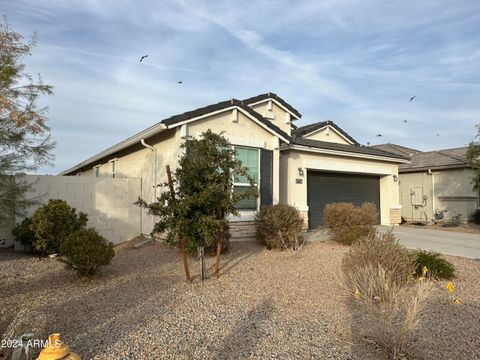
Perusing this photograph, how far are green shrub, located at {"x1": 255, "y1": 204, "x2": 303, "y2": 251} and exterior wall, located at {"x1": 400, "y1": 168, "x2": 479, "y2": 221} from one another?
40.7 ft

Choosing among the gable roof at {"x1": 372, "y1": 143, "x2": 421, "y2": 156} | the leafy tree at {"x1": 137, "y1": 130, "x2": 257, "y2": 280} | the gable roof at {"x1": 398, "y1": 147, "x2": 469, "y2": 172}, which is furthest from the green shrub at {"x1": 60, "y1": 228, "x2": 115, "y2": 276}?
the gable roof at {"x1": 372, "y1": 143, "x2": 421, "y2": 156}

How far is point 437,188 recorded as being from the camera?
1947cm

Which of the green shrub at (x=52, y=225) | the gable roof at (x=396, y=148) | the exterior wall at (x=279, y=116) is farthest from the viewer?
the gable roof at (x=396, y=148)

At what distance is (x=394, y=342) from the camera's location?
379cm

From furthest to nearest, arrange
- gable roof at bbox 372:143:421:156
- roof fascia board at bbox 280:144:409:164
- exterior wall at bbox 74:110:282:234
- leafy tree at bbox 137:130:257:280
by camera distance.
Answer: gable roof at bbox 372:143:421:156, roof fascia board at bbox 280:144:409:164, exterior wall at bbox 74:110:282:234, leafy tree at bbox 137:130:257:280

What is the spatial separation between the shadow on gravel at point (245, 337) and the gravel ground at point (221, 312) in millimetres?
11

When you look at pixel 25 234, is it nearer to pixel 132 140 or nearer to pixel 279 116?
pixel 132 140

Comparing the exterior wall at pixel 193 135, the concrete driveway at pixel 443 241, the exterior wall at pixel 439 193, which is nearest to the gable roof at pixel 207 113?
the exterior wall at pixel 193 135

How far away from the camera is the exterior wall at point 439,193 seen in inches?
723

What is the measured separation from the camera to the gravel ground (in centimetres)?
394

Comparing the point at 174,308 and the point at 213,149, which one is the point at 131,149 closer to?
the point at 213,149

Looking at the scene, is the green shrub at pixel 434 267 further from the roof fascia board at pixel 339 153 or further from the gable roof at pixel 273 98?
the gable roof at pixel 273 98

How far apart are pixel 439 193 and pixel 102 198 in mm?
16682

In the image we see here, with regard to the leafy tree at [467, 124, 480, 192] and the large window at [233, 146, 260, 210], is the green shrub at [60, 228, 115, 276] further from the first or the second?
the leafy tree at [467, 124, 480, 192]
